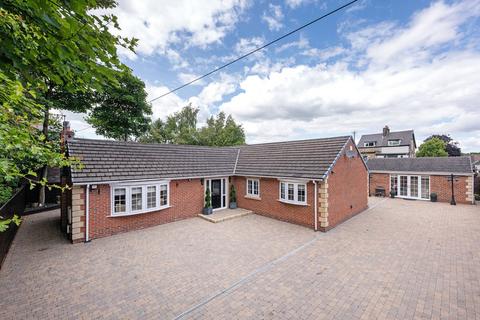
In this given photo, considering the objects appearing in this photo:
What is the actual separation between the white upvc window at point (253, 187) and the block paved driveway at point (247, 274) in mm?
3318

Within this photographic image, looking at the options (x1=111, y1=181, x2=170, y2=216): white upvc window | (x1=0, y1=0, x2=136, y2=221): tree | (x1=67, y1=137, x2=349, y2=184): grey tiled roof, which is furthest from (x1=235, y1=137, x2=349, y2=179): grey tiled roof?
(x1=0, y1=0, x2=136, y2=221): tree

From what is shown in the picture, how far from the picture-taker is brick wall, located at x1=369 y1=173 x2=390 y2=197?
1992cm

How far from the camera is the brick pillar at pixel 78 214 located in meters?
8.62

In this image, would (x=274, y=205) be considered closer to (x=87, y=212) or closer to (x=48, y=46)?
(x=87, y=212)

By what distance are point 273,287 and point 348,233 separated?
606cm

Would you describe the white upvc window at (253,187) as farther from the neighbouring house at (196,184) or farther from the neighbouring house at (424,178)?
the neighbouring house at (424,178)

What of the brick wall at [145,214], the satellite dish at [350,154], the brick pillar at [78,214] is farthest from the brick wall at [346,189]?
the brick pillar at [78,214]

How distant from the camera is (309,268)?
22.1 ft

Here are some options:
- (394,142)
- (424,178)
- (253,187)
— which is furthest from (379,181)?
(394,142)

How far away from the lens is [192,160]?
1381 centimetres

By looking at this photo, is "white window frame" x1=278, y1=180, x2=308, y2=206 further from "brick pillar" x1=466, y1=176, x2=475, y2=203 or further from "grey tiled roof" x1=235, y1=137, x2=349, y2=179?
"brick pillar" x1=466, y1=176, x2=475, y2=203

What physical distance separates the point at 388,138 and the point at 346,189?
4109 cm

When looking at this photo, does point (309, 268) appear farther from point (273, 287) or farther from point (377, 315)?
point (377, 315)

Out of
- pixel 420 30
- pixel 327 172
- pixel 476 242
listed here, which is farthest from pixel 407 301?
pixel 420 30
